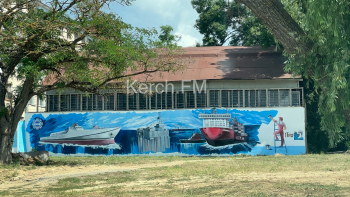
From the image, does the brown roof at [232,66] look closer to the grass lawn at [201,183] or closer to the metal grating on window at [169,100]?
the metal grating on window at [169,100]

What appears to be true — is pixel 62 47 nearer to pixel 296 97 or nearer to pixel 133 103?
pixel 133 103

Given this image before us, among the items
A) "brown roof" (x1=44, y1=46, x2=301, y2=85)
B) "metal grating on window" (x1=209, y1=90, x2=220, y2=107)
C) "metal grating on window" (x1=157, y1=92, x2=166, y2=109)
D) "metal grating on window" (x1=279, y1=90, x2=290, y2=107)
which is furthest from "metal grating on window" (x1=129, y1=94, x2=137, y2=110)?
"metal grating on window" (x1=279, y1=90, x2=290, y2=107)

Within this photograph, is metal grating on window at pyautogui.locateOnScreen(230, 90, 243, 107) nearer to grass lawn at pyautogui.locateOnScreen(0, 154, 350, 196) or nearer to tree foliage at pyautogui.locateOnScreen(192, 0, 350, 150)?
grass lawn at pyautogui.locateOnScreen(0, 154, 350, 196)

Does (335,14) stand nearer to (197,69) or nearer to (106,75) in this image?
(106,75)

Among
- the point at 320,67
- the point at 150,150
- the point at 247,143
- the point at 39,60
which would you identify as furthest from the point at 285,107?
the point at 320,67

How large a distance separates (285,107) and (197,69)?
560 centimetres

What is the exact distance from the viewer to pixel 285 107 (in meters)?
21.8

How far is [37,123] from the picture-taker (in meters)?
24.6

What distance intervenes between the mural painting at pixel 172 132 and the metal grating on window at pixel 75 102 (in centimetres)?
59

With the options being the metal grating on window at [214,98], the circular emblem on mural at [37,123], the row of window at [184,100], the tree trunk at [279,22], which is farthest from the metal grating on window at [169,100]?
the tree trunk at [279,22]

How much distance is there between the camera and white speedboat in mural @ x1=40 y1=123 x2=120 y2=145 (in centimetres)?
2366

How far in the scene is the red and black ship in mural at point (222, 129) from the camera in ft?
72.7

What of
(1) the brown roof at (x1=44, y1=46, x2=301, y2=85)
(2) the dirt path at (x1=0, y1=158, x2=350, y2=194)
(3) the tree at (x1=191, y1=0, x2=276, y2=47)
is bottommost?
(2) the dirt path at (x1=0, y1=158, x2=350, y2=194)

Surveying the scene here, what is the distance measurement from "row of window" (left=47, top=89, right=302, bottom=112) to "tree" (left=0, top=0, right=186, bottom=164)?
5429 mm
